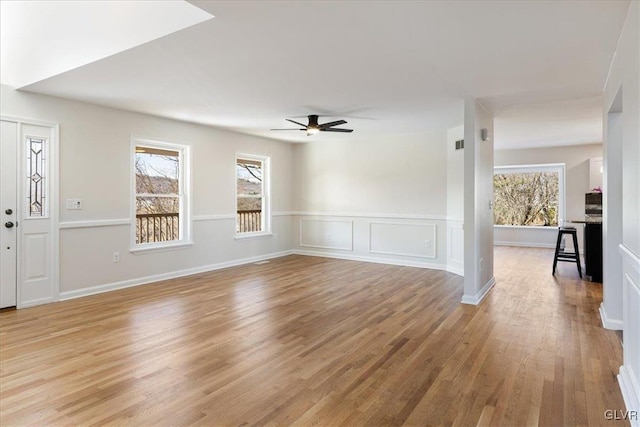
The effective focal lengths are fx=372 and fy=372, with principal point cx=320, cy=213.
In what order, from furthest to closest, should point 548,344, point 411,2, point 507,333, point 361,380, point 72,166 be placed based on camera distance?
point 72,166 → point 507,333 → point 548,344 → point 361,380 → point 411,2

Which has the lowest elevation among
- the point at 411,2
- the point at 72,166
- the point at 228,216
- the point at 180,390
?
the point at 180,390

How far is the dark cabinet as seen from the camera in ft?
17.6

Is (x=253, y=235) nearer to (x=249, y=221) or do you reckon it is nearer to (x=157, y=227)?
(x=249, y=221)

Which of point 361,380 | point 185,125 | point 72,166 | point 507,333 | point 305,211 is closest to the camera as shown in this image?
point 361,380

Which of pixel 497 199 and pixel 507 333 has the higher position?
pixel 497 199

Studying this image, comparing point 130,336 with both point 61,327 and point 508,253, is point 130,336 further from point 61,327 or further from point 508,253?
point 508,253

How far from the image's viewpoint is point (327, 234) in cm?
766

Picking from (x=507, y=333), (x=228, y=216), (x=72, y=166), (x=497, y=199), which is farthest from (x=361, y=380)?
(x=497, y=199)

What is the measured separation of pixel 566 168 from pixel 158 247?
8.65 m

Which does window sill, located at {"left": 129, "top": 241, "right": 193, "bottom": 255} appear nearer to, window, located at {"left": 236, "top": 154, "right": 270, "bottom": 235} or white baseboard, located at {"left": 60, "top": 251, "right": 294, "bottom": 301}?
white baseboard, located at {"left": 60, "top": 251, "right": 294, "bottom": 301}

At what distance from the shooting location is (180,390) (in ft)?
7.48

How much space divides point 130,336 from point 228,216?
347cm

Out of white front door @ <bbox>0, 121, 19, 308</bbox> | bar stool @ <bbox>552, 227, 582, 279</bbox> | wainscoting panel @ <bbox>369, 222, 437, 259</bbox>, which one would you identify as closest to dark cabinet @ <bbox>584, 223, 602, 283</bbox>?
bar stool @ <bbox>552, 227, 582, 279</bbox>

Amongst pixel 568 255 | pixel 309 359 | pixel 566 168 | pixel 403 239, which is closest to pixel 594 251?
pixel 568 255
